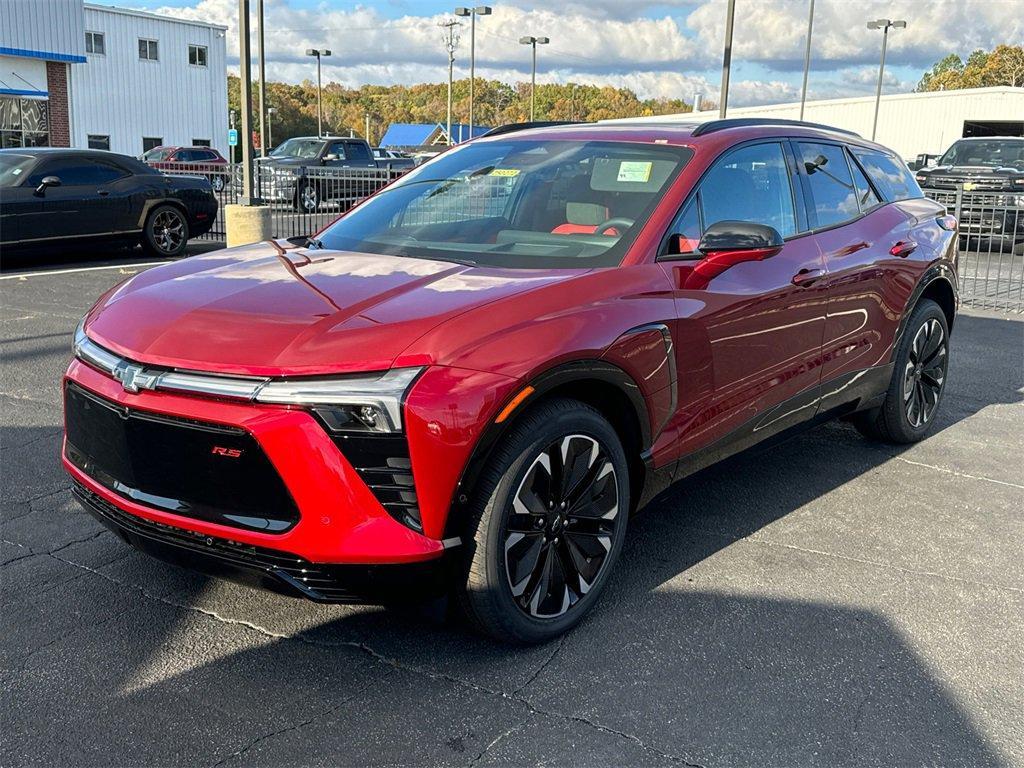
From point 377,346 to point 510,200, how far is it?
5.23ft

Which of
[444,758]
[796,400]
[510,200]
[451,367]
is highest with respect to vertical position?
[510,200]

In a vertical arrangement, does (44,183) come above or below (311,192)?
above

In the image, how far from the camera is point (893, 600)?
12.4 feet

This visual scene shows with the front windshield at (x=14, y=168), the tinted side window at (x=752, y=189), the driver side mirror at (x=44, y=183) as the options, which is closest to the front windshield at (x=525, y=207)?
the tinted side window at (x=752, y=189)

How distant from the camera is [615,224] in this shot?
387 centimetres

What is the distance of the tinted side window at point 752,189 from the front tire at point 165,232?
1105 centimetres

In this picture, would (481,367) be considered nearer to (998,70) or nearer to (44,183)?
(44,183)

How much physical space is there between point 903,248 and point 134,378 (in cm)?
409

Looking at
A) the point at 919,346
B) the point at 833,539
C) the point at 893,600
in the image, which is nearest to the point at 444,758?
the point at 893,600

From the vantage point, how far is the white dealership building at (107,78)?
33.0 meters

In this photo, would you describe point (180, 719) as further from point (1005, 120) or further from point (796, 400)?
point (1005, 120)

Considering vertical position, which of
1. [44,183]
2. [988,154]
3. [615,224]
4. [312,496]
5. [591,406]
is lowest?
[312,496]

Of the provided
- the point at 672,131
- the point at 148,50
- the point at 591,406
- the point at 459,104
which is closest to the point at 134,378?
the point at 591,406

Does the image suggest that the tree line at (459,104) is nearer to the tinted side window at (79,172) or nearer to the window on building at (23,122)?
the window on building at (23,122)
